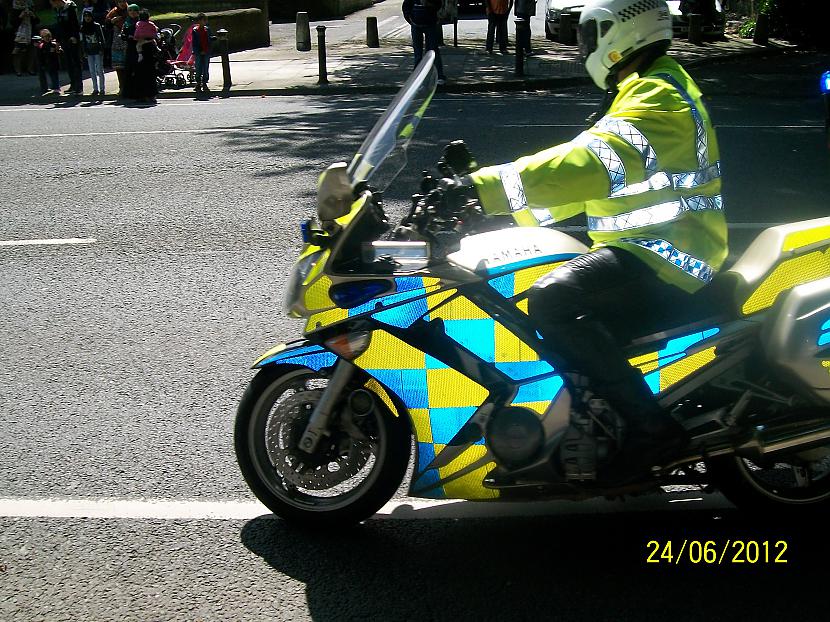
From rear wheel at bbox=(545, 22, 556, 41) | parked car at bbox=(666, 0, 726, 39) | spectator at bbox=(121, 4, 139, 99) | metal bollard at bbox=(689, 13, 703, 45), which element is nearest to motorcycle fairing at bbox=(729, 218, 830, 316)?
spectator at bbox=(121, 4, 139, 99)

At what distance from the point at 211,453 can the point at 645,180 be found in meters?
2.10

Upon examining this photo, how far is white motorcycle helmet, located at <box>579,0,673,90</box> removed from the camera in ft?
11.0

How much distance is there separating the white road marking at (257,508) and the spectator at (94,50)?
45.5 ft

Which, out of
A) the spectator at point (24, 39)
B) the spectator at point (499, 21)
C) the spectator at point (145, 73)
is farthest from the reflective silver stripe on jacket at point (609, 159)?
the spectator at point (24, 39)

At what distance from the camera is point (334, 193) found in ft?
10.3

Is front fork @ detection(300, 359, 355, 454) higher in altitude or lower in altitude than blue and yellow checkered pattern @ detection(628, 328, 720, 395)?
lower

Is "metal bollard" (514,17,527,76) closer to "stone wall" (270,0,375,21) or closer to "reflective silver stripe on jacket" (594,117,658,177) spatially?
"reflective silver stripe on jacket" (594,117,658,177)

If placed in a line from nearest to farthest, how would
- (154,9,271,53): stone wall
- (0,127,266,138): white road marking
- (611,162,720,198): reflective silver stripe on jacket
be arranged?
1. (611,162,720,198): reflective silver stripe on jacket
2. (0,127,266,138): white road marking
3. (154,9,271,53): stone wall

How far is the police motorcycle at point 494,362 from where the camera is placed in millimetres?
3324

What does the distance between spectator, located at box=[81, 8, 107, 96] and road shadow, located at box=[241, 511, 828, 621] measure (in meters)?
14.3

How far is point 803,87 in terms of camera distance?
14.7m

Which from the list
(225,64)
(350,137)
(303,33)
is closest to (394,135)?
(350,137)

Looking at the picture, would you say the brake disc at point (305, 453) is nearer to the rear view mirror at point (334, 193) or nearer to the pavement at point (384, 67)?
the rear view mirror at point (334, 193)
